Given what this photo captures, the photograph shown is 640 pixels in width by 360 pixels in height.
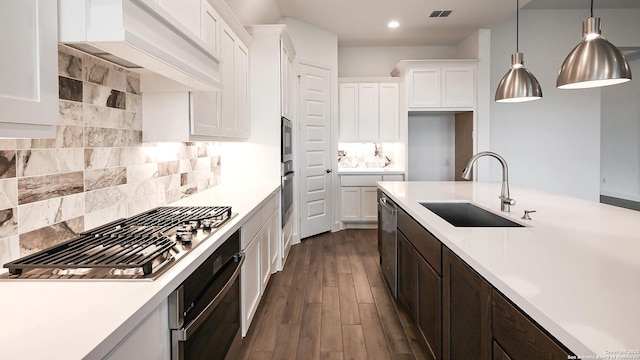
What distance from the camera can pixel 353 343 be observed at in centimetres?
240

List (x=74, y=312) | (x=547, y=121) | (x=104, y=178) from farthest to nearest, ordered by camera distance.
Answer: (x=547, y=121) < (x=104, y=178) < (x=74, y=312)

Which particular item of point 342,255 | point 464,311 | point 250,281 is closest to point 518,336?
point 464,311

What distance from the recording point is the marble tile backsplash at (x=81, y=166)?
4.25 feet

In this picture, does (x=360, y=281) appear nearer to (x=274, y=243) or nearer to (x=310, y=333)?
(x=274, y=243)

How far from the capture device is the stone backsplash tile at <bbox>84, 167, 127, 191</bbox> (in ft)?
5.55

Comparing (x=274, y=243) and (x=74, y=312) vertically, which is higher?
(x=74, y=312)

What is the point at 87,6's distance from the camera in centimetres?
110

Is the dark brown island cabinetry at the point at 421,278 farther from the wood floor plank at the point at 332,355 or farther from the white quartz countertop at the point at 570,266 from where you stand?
the wood floor plank at the point at 332,355

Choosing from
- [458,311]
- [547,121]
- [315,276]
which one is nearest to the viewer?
[458,311]

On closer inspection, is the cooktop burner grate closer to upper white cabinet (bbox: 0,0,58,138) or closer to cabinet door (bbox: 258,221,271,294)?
upper white cabinet (bbox: 0,0,58,138)

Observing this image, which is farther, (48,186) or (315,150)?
(315,150)

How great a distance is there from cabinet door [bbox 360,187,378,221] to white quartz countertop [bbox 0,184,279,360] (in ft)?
14.9

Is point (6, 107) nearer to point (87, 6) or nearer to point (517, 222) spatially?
point (87, 6)

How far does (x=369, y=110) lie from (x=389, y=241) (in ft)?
10.6
